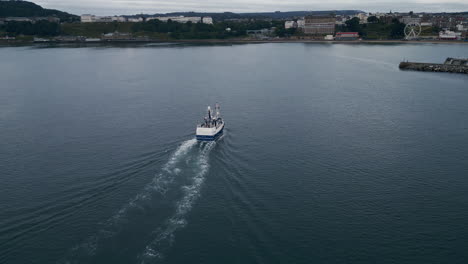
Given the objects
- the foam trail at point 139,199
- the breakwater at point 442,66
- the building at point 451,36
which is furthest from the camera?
the building at point 451,36

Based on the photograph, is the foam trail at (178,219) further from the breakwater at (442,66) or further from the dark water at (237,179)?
the breakwater at (442,66)

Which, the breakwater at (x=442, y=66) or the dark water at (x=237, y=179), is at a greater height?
the breakwater at (x=442, y=66)

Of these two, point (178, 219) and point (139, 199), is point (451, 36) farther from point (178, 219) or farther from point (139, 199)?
point (178, 219)

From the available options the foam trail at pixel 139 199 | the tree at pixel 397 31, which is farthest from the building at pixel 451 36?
the foam trail at pixel 139 199

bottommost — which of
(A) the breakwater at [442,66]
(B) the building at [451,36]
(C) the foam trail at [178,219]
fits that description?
(C) the foam trail at [178,219]

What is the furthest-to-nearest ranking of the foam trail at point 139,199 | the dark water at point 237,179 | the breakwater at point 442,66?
1. the breakwater at point 442,66
2. the dark water at point 237,179
3. the foam trail at point 139,199

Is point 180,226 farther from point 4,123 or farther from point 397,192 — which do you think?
point 4,123
